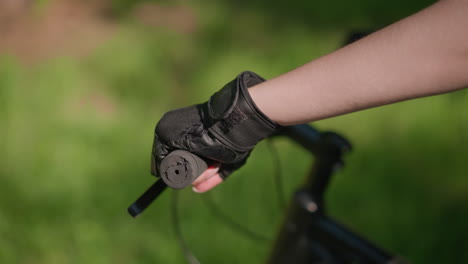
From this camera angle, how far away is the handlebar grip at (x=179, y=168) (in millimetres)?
879

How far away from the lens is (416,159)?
2.32m

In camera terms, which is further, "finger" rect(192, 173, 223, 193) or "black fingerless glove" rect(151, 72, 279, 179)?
"finger" rect(192, 173, 223, 193)

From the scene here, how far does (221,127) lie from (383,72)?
1.00 ft

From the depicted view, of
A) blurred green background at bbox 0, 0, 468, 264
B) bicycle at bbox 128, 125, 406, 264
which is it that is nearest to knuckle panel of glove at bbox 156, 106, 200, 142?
bicycle at bbox 128, 125, 406, 264

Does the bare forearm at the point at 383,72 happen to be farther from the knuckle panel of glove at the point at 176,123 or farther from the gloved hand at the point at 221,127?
the knuckle panel of glove at the point at 176,123

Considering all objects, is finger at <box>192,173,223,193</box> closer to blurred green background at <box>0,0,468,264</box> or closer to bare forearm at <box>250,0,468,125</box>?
bare forearm at <box>250,0,468,125</box>

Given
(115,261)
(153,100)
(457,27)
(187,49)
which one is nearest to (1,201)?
(115,261)

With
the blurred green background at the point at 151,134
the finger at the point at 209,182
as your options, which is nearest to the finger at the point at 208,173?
the finger at the point at 209,182

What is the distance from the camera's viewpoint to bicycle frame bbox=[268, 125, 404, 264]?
43.3 inches

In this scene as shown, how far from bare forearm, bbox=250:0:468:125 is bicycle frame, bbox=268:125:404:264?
0.89ft

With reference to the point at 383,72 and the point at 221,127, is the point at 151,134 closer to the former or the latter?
the point at 221,127

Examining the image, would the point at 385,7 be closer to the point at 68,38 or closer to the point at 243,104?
the point at 68,38

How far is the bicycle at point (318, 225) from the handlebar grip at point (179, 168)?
308 millimetres

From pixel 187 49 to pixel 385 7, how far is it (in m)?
1.29
